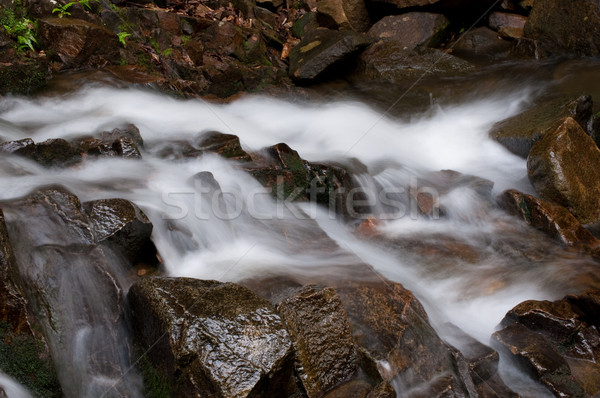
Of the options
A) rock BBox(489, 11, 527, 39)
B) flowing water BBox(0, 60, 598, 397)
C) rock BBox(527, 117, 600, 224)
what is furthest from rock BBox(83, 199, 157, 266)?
rock BBox(489, 11, 527, 39)

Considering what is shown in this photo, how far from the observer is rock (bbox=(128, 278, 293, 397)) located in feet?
9.03

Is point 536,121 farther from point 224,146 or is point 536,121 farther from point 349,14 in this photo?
point 349,14

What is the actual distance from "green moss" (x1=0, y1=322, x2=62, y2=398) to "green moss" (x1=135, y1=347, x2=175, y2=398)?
1.54ft

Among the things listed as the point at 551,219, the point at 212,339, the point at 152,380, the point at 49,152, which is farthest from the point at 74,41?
the point at 551,219

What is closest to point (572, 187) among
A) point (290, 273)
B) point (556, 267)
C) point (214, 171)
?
point (556, 267)

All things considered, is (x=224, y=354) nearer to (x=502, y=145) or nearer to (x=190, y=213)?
(x=190, y=213)

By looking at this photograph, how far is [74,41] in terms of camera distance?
7477mm

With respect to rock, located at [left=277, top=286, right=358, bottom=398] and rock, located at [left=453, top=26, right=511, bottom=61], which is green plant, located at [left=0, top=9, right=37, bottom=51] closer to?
rock, located at [left=277, top=286, right=358, bottom=398]

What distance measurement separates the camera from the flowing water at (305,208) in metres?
4.32

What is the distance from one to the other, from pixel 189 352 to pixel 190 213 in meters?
2.14

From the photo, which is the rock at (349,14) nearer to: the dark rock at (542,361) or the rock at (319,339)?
the dark rock at (542,361)

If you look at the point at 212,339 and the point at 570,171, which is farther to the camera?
the point at 570,171

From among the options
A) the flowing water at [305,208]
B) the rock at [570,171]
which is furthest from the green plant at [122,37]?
the rock at [570,171]

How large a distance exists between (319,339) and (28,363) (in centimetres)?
170
